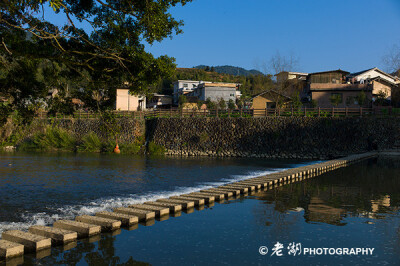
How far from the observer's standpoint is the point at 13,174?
1037 inches

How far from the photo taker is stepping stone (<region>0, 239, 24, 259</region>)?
8.16 metres

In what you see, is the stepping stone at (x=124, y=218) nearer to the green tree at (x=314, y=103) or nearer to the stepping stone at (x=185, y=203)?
the stepping stone at (x=185, y=203)

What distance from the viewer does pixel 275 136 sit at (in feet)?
144

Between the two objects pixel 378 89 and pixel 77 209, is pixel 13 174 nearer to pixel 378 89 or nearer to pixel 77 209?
pixel 77 209

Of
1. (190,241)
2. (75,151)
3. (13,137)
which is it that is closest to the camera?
(190,241)

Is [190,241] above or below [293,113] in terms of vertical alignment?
below

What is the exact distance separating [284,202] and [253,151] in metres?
29.7

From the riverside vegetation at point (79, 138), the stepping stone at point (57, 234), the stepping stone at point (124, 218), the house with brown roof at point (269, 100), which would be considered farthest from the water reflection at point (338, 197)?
the house with brown roof at point (269, 100)

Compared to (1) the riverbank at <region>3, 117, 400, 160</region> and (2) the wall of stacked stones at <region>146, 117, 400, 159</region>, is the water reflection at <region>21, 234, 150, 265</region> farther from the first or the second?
(2) the wall of stacked stones at <region>146, 117, 400, 159</region>

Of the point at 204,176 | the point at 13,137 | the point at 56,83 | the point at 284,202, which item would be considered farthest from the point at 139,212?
the point at 13,137

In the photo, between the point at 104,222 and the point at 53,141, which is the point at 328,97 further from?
the point at 104,222

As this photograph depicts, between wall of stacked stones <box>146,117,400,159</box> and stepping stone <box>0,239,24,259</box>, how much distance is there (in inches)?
1447

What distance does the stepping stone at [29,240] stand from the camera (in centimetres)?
871

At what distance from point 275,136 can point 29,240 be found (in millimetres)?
37620
